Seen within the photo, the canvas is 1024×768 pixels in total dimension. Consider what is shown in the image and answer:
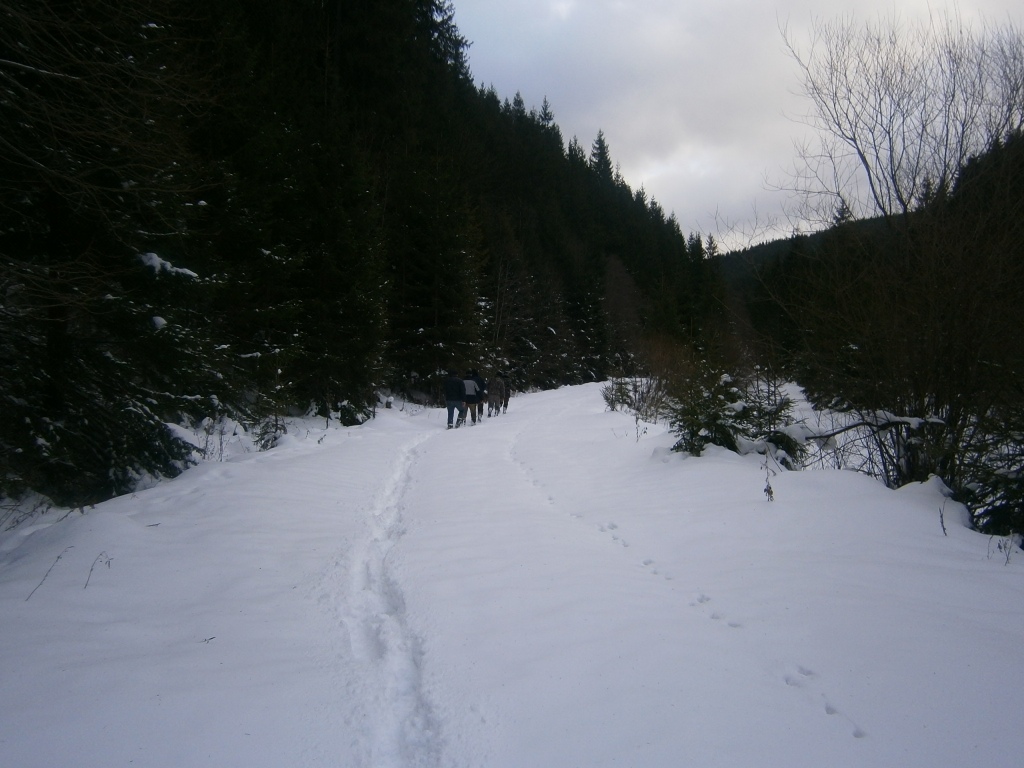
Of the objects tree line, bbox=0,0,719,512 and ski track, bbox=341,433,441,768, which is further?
tree line, bbox=0,0,719,512

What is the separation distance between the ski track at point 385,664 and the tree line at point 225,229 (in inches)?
137

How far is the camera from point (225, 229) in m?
12.1

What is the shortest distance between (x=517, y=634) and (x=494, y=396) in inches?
734

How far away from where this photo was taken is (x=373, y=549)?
17.1 feet

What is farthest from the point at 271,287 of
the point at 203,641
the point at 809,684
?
the point at 809,684

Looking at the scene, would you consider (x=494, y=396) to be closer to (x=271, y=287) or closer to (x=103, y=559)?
(x=271, y=287)

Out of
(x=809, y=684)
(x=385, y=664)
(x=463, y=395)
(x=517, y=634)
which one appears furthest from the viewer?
(x=463, y=395)

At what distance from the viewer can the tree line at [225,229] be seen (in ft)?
17.7

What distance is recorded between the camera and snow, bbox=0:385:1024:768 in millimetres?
2502

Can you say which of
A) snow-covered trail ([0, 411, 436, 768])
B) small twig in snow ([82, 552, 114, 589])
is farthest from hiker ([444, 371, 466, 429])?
small twig in snow ([82, 552, 114, 589])

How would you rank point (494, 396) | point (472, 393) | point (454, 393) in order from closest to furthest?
1. point (454, 393)
2. point (472, 393)
3. point (494, 396)

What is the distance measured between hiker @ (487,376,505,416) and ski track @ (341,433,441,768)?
16.3 metres

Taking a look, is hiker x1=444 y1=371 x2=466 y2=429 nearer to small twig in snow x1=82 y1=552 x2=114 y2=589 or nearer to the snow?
the snow

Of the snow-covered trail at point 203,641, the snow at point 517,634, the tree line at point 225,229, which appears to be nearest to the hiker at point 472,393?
the tree line at point 225,229
